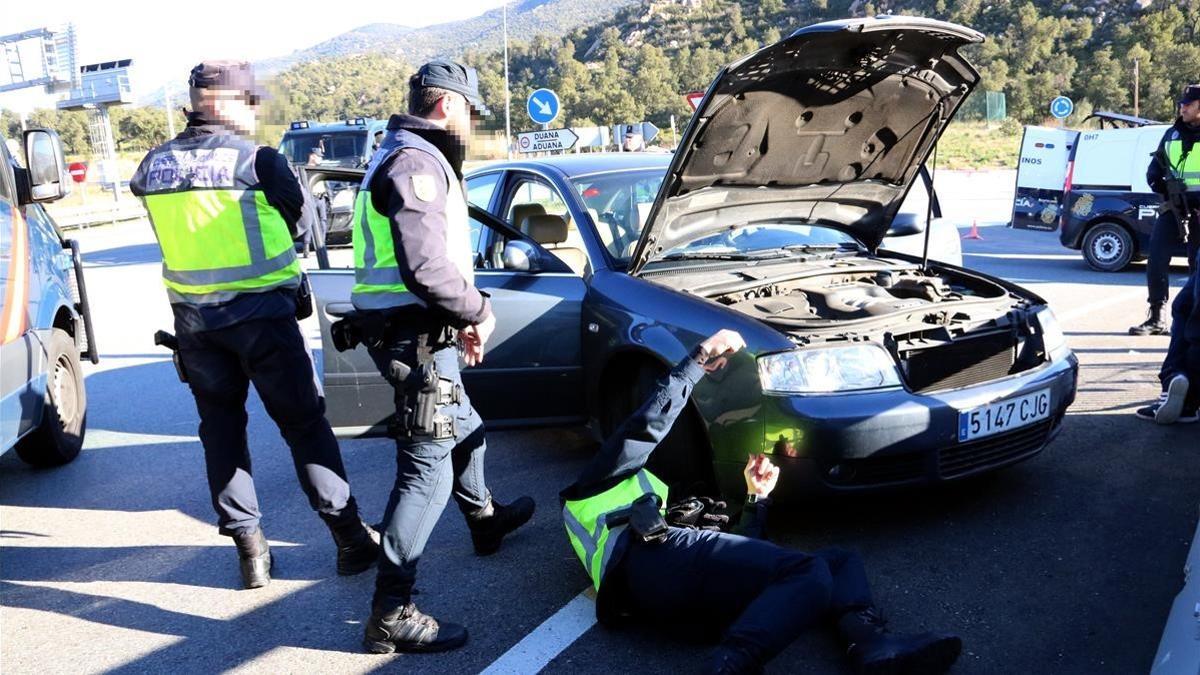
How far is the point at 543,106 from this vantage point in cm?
1769

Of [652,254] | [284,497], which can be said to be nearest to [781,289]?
[652,254]

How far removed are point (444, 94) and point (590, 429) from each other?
1799mm

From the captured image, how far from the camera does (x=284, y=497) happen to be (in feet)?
14.7

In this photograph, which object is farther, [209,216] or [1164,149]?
[1164,149]

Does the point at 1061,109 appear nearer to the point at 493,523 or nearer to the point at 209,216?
the point at 493,523

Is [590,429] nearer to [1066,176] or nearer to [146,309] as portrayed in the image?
[146,309]

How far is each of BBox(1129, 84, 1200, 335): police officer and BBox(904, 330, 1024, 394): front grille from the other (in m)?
3.29

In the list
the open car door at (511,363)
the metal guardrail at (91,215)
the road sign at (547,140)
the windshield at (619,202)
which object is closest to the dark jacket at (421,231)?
the open car door at (511,363)

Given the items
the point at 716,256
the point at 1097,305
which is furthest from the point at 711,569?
the point at 1097,305

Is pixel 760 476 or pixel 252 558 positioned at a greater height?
pixel 760 476

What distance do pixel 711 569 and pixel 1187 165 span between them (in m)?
5.42

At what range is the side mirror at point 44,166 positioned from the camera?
479 centimetres

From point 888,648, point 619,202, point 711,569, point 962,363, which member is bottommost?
point 888,648

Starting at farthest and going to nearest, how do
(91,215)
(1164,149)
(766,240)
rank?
(91,215)
(1164,149)
(766,240)
